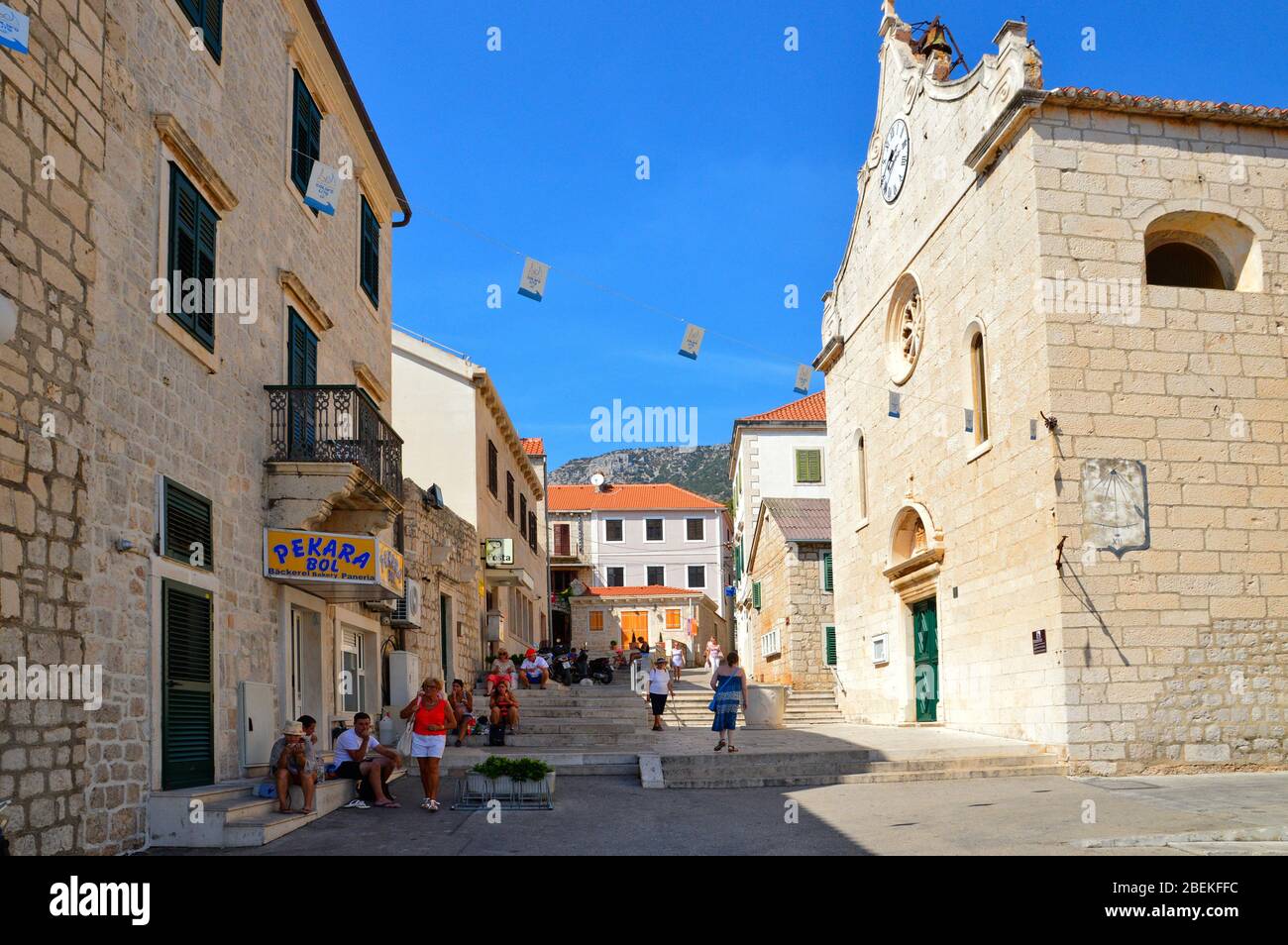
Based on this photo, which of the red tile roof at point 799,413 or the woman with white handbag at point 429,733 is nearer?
the woman with white handbag at point 429,733

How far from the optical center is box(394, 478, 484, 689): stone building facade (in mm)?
20578

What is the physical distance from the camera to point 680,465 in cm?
16250

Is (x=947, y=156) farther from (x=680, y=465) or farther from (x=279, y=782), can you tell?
(x=680, y=465)

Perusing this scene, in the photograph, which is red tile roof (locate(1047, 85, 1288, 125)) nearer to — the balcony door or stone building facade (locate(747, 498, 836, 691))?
the balcony door

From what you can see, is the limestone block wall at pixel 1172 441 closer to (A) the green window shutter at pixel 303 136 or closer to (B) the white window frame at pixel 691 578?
(A) the green window shutter at pixel 303 136

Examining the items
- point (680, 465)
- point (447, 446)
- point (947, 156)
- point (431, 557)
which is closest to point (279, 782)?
point (431, 557)

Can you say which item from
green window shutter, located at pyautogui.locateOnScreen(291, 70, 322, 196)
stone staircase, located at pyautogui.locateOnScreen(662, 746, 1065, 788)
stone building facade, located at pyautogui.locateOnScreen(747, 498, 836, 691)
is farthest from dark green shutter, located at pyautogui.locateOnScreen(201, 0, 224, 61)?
stone building facade, located at pyautogui.locateOnScreen(747, 498, 836, 691)

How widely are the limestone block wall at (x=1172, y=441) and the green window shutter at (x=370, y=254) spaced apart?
408 inches

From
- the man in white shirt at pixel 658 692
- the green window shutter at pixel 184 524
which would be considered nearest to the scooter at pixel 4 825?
the green window shutter at pixel 184 524

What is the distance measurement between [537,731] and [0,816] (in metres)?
12.8

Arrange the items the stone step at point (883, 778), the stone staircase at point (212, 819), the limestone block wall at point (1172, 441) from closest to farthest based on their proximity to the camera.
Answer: the stone staircase at point (212, 819) < the stone step at point (883, 778) < the limestone block wall at point (1172, 441)

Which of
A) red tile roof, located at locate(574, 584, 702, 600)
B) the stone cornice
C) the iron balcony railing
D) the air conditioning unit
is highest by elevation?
the stone cornice

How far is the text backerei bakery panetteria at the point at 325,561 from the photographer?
13750 millimetres

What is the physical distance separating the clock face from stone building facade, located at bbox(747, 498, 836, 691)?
10.7 m
